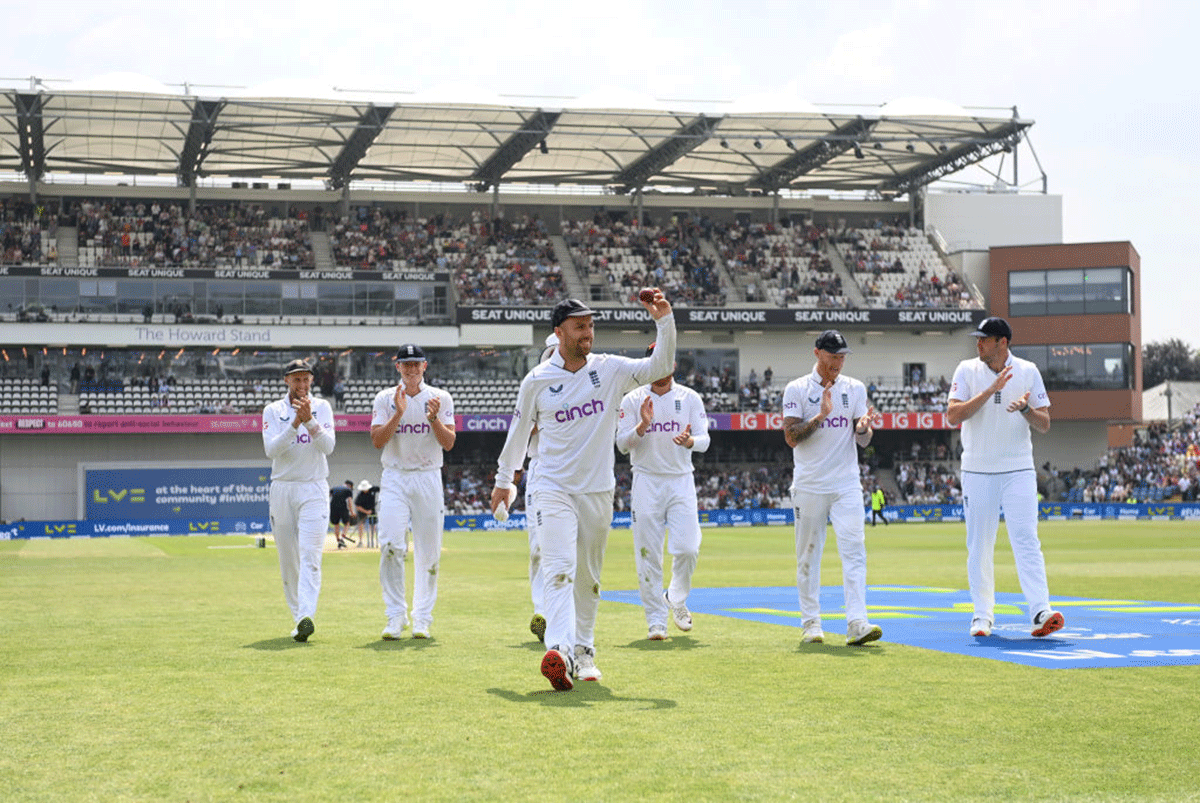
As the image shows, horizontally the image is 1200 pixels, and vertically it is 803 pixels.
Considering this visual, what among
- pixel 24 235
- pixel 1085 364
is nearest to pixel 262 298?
pixel 24 235

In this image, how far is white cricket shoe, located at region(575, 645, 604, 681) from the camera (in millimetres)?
9078

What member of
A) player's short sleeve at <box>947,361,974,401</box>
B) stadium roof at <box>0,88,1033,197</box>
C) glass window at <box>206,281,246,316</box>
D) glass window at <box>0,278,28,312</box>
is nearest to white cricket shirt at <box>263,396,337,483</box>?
player's short sleeve at <box>947,361,974,401</box>

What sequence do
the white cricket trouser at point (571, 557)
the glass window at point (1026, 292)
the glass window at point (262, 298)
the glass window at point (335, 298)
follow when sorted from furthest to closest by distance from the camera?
the glass window at point (1026, 292) → the glass window at point (335, 298) → the glass window at point (262, 298) → the white cricket trouser at point (571, 557)

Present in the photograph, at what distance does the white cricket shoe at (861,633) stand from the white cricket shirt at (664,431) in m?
2.28

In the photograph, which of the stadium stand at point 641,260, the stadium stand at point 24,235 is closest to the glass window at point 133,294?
the stadium stand at point 24,235

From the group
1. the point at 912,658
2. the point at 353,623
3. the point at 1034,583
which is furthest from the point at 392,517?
the point at 1034,583

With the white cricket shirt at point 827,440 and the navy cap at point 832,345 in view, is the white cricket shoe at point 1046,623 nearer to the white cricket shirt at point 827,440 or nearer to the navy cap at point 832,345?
the white cricket shirt at point 827,440

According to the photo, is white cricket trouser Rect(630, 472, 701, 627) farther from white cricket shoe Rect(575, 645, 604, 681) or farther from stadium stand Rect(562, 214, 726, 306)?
stadium stand Rect(562, 214, 726, 306)

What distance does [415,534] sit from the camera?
12.4 meters

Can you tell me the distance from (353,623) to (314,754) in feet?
24.9

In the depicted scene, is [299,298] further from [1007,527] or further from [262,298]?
[1007,527]

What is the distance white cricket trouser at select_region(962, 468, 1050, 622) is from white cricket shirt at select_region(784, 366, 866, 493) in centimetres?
103

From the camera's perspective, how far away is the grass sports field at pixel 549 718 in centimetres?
584

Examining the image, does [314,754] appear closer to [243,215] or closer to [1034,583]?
[1034,583]
